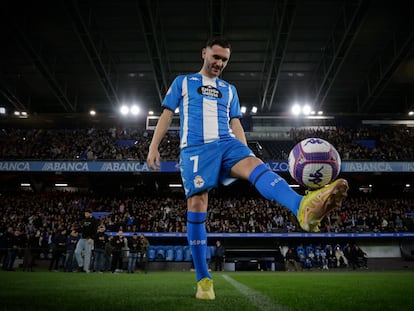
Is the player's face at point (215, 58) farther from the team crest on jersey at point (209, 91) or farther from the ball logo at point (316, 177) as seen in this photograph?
the ball logo at point (316, 177)

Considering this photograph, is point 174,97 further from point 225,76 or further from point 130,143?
point 130,143

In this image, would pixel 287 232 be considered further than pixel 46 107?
No

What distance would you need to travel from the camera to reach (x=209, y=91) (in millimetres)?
3471

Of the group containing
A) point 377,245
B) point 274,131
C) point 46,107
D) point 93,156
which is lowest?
point 377,245

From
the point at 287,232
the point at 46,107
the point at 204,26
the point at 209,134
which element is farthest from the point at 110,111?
the point at 209,134

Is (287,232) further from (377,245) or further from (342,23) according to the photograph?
(342,23)

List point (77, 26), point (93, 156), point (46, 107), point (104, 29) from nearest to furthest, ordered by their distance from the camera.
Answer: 1. point (77, 26)
2. point (104, 29)
3. point (93, 156)
4. point (46, 107)

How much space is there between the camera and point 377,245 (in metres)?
20.2

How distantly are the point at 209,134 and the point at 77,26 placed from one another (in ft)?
57.6

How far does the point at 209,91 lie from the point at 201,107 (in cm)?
21

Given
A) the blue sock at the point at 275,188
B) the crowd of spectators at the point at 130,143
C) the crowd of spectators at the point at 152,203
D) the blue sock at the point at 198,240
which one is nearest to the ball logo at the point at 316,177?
the blue sock at the point at 275,188

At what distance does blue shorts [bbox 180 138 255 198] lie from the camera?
3.06 meters

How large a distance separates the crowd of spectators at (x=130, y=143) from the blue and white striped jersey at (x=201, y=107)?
59.6 ft

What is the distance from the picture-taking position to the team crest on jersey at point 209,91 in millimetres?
3436
